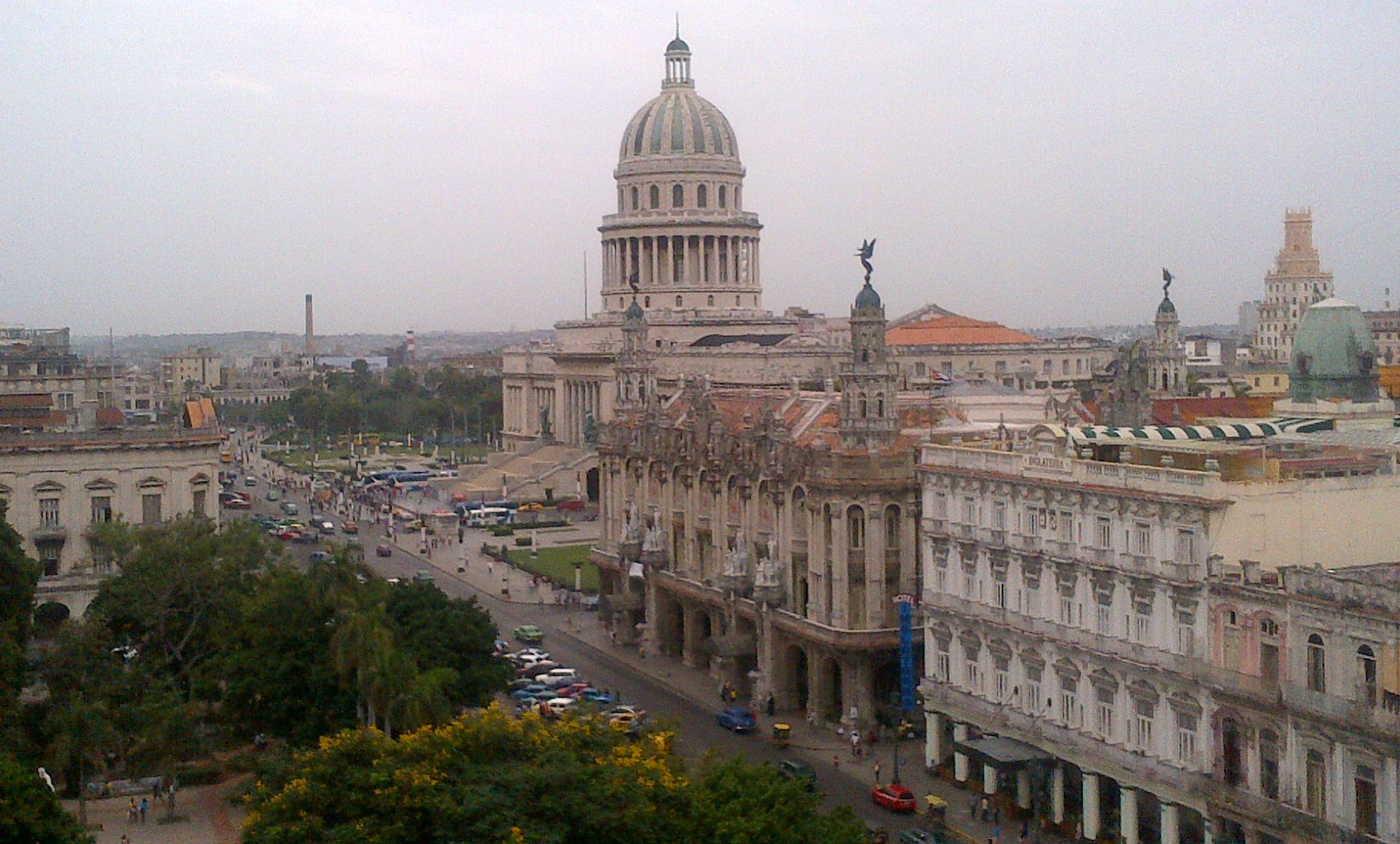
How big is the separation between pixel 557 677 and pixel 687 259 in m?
82.1

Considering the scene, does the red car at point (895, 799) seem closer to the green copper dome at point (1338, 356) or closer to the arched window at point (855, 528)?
the arched window at point (855, 528)

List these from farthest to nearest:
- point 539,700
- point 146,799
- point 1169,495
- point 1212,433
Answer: point 539,700
point 1212,433
point 146,799
point 1169,495

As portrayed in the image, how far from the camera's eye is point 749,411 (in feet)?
279

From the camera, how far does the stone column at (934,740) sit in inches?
2613

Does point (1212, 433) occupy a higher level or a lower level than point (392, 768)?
higher

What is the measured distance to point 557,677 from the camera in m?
82.6

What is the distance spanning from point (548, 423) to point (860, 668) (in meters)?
112

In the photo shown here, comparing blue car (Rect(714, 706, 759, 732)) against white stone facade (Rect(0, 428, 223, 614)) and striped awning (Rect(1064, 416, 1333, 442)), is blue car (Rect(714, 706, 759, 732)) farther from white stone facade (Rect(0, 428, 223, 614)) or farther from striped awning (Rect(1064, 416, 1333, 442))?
white stone facade (Rect(0, 428, 223, 614))

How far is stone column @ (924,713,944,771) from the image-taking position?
66.4 metres

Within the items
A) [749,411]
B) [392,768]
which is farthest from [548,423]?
[392,768]

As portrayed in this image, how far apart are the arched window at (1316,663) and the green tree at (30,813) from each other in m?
33.5

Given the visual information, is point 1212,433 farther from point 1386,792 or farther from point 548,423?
point 548,423

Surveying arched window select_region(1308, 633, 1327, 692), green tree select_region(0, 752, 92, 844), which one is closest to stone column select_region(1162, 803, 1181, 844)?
arched window select_region(1308, 633, 1327, 692)

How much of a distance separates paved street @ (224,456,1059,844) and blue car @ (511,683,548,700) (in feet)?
12.4
